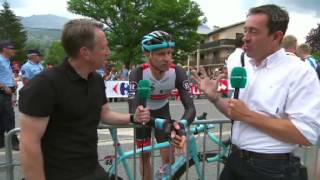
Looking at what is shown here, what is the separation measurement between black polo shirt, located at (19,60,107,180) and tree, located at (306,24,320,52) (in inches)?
1587

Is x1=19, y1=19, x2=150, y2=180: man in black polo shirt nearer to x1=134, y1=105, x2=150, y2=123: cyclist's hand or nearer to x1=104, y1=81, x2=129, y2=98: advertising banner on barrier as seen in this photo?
x1=134, y1=105, x2=150, y2=123: cyclist's hand

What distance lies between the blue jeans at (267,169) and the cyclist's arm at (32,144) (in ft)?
3.78

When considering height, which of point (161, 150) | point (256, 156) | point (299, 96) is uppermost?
point (299, 96)

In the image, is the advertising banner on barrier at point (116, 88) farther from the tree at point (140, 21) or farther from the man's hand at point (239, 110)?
the tree at point (140, 21)

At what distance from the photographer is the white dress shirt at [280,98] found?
7.62 ft

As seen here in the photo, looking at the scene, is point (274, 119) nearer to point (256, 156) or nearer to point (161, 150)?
point (256, 156)

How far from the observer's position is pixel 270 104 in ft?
7.86

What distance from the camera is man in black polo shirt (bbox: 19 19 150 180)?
2314 mm

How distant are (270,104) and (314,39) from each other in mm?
42800

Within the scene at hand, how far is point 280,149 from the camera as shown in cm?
243

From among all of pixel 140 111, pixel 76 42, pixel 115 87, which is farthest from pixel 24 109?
pixel 115 87

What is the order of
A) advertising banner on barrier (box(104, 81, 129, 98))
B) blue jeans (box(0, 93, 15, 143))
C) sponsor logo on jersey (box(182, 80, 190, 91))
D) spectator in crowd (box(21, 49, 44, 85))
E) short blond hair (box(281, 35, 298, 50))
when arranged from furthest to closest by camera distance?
advertising banner on barrier (box(104, 81, 129, 98)), spectator in crowd (box(21, 49, 44, 85)), blue jeans (box(0, 93, 15, 143)), short blond hair (box(281, 35, 298, 50)), sponsor logo on jersey (box(182, 80, 190, 91))

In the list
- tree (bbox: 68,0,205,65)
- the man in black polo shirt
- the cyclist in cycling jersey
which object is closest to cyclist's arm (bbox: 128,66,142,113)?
the cyclist in cycling jersey

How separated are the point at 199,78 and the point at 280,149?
0.63 m
